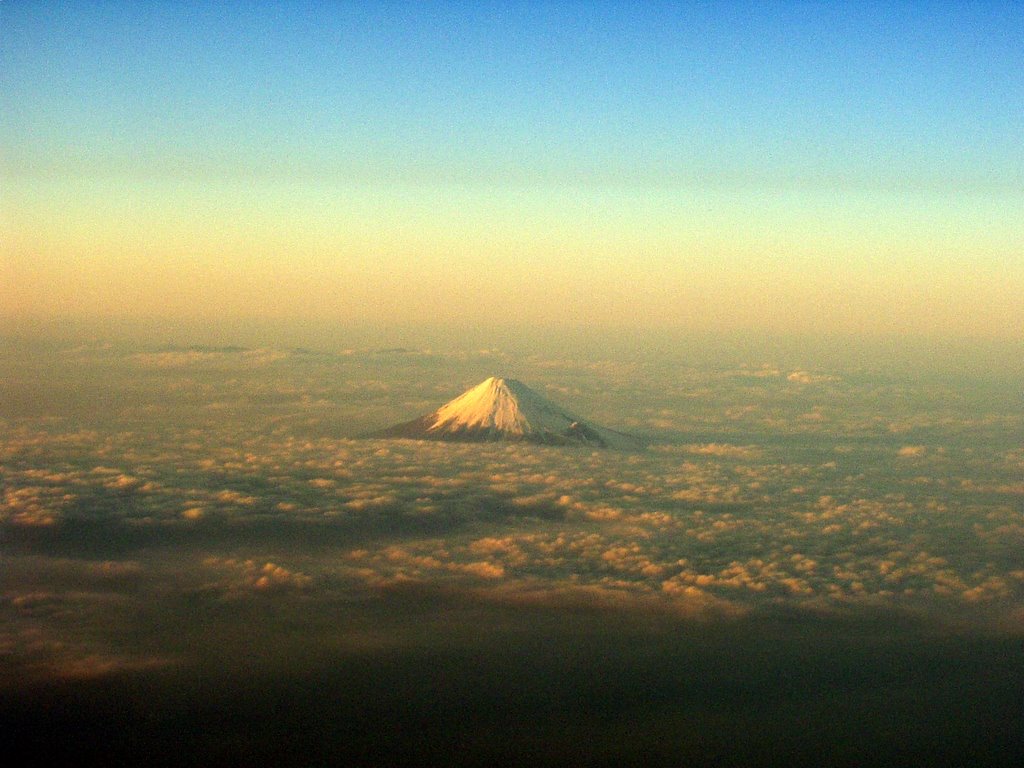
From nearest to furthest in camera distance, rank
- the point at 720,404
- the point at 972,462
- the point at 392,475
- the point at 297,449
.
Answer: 1. the point at 392,475
2. the point at 972,462
3. the point at 297,449
4. the point at 720,404

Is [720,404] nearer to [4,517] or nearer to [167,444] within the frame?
[167,444]

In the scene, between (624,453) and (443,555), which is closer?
(443,555)

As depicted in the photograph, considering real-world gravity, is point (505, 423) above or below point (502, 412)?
below

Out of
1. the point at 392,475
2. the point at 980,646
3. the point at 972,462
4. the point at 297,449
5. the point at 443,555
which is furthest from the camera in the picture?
the point at 297,449

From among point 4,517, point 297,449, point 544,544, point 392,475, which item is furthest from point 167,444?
point 544,544

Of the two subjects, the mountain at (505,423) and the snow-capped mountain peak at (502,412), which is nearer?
the mountain at (505,423)

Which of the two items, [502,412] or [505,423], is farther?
[502,412]

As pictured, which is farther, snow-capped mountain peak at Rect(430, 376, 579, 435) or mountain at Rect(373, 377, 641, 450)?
snow-capped mountain peak at Rect(430, 376, 579, 435)

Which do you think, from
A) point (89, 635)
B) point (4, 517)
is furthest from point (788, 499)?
point (4, 517)
